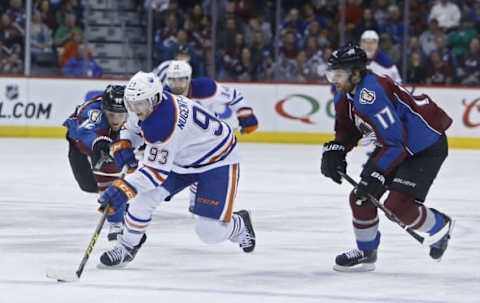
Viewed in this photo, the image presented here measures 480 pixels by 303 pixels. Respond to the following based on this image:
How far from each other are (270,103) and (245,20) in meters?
1.46

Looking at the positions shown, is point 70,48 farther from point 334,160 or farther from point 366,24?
point 334,160

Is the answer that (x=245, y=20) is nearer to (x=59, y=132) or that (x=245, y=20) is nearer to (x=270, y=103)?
(x=270, y=103)

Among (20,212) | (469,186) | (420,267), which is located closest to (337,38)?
(469,186)

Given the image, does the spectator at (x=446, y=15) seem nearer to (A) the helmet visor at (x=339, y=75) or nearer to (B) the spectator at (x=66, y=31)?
(B) the spectator at (x=66, y=31)

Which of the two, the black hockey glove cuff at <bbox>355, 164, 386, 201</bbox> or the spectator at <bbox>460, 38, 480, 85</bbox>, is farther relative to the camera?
the spectator at <bbox>460, 38, 480, 85</bbox>

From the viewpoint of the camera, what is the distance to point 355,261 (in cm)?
617

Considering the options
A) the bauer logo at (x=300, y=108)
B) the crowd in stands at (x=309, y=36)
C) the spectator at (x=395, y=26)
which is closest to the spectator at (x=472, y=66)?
the crowd in stands at (x=309, y=36)

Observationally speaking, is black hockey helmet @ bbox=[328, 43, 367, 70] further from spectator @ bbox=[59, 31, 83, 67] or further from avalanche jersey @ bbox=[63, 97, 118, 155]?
spectator @ bbox=[59, 31, 83, 67]

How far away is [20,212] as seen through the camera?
834 cm

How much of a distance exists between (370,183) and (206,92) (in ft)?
8.30

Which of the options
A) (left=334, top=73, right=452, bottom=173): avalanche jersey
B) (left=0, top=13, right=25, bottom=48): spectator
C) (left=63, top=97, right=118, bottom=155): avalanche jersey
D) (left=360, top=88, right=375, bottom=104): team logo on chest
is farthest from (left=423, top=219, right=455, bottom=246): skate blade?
(left=0, top=13, right=25, bottom=48): spectator

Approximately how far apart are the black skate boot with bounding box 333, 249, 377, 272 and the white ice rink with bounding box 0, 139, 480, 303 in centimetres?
7

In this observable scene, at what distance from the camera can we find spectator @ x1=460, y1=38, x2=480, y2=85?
14.7m

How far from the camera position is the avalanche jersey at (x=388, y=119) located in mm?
5785
